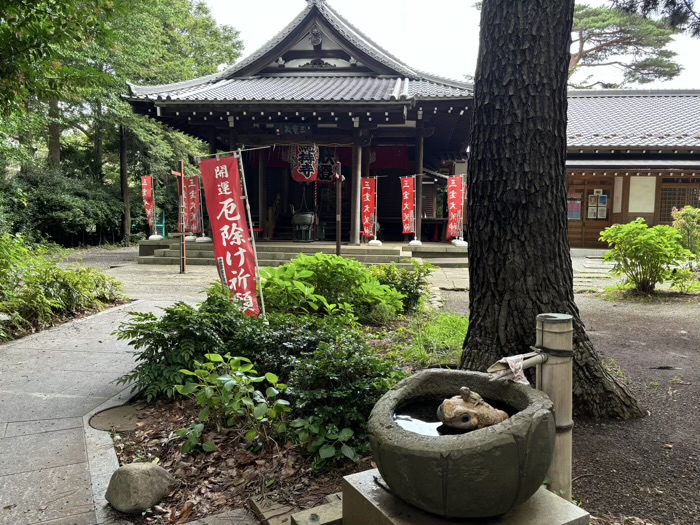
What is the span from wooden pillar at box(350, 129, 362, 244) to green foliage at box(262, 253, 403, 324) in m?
7.85

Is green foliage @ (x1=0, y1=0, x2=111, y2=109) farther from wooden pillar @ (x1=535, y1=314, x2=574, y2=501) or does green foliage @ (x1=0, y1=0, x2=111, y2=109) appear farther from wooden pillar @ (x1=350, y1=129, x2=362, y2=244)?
wooden pillar @ (x1=350, y1=129, x2=362, y2=244)

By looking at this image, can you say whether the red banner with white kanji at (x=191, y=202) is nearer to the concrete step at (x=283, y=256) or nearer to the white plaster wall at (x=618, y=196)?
the concrete step at (x=283, y=256)

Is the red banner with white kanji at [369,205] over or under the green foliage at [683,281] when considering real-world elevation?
over

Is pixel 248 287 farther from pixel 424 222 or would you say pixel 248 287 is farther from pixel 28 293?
pixel 424 222

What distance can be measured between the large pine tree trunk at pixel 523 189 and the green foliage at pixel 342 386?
66cm

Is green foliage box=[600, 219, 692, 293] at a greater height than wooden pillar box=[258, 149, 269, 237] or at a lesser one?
lesser

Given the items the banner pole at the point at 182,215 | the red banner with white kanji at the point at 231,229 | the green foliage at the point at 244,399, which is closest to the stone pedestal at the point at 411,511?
the green foliage at the point at 244,399

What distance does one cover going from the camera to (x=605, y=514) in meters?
2.13

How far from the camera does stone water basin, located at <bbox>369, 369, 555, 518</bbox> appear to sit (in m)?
1.45

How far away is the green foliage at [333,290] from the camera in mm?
5293

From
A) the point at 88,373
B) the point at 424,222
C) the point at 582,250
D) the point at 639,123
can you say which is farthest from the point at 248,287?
the point at 639,123

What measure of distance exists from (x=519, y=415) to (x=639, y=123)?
22.0 meters

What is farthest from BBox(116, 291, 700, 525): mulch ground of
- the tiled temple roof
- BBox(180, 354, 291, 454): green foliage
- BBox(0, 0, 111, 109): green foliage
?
the tiled temple roof

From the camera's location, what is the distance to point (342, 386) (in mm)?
2762
